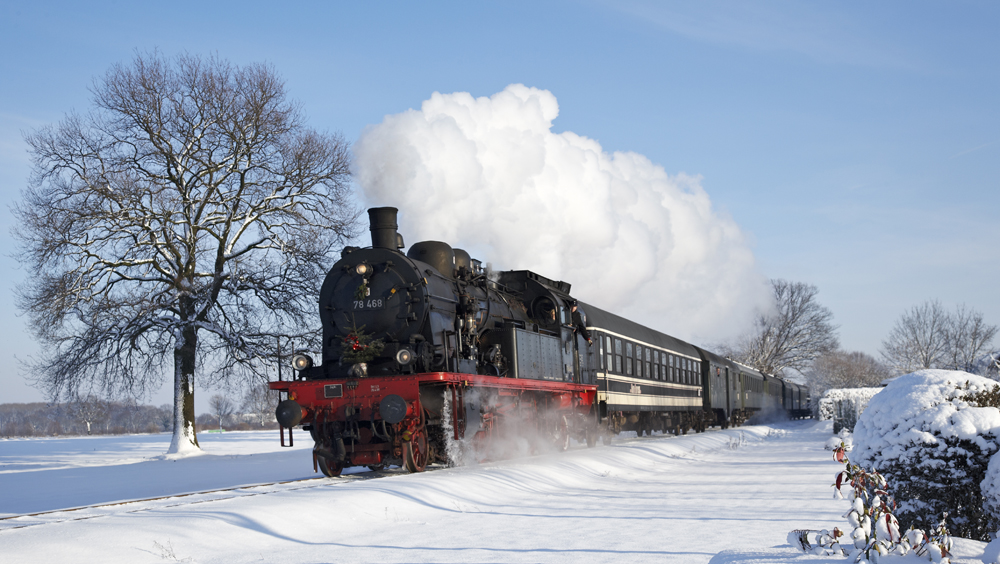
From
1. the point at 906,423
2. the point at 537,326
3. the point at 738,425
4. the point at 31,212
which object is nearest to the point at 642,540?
the point at 906,423

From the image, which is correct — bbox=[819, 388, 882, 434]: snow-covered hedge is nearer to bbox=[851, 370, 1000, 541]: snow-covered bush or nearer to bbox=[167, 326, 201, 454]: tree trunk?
bbox=[851, 370, 1000, 541]: snow-covered bush

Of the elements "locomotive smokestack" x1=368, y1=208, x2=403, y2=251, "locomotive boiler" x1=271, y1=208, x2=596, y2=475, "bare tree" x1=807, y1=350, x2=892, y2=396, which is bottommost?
"bare tree" x1=807, y1=350, x2=892, y2=396

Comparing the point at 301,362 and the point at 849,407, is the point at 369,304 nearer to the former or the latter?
the point at 301,362

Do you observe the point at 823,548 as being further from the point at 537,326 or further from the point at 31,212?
the point at 31,212

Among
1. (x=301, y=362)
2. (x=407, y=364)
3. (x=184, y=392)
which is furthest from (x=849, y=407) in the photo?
(x=184, y=392)

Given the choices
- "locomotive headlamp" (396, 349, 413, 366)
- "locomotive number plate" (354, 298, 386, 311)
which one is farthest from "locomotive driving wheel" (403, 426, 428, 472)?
"locomotive number plate" (354, 298, 386, 311)

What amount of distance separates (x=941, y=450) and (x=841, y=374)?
255 feet

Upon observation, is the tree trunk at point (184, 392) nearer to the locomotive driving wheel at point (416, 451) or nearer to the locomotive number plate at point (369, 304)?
the locomotive number plate at point (369, 304)

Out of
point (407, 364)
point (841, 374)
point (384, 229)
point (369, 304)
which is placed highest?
point (384, 229)

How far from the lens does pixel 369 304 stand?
13.5 metres

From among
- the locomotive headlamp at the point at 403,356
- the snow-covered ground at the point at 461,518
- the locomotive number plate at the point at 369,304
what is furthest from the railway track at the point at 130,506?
the locomotive number plate at the point at 369,304

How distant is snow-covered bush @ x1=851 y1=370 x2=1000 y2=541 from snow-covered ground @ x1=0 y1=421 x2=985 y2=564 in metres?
0.29

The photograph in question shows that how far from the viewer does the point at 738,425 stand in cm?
3850

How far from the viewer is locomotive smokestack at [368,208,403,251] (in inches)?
560
